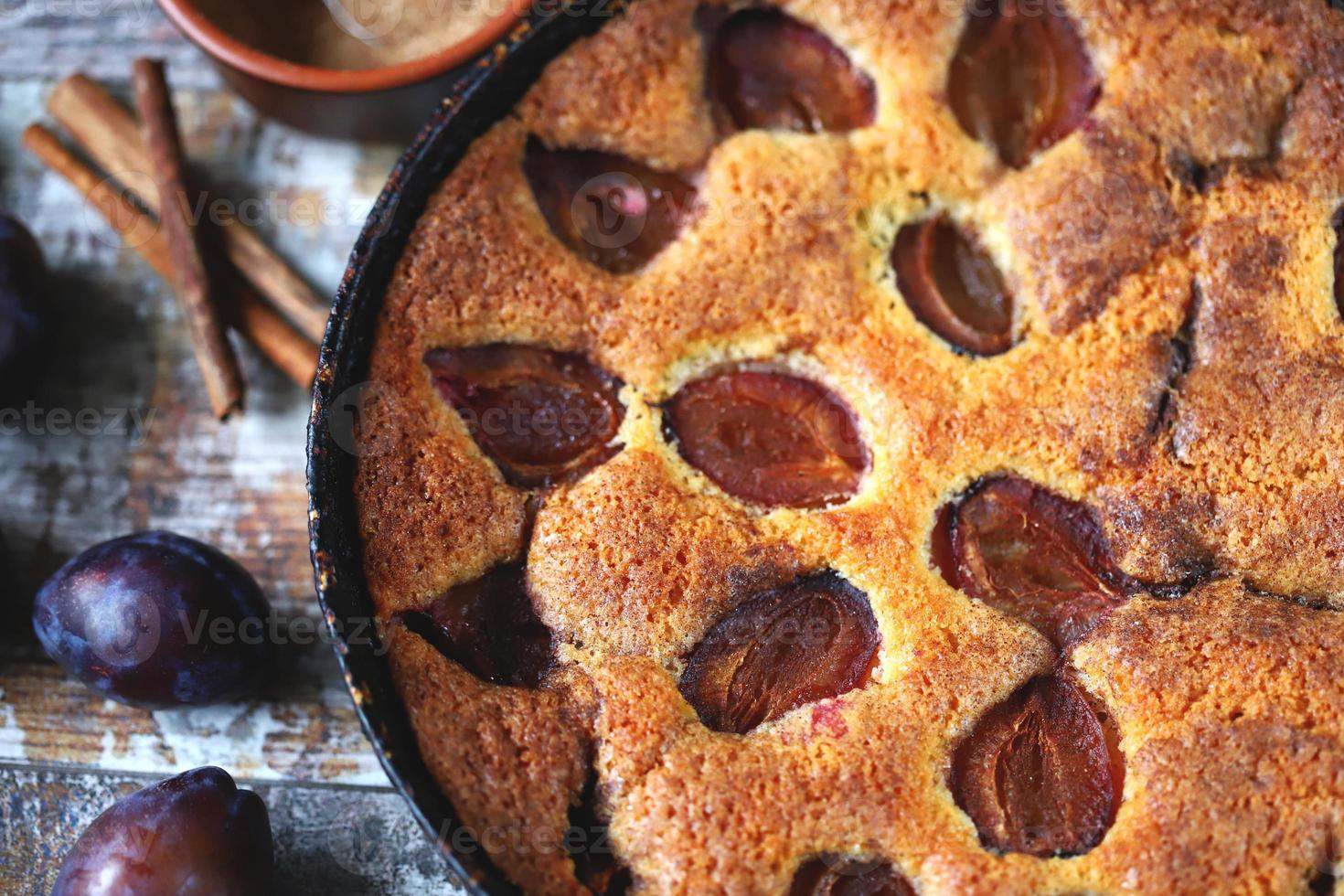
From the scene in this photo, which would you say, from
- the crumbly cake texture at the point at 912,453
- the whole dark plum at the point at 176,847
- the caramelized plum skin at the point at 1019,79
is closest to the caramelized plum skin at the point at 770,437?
the crumbly cake texture at the point at 912,453

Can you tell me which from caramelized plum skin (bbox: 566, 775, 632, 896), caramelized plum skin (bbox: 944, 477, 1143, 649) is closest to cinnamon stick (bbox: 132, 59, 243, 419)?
caramelized plum skin (bbox: 566, 775, 632, 896)

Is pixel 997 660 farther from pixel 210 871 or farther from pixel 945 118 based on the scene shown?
pixel 210 871

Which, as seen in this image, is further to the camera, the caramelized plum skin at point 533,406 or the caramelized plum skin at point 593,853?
the caramelized plum skin at point 533,406

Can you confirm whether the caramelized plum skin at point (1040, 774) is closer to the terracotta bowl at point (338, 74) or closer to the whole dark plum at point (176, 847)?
the whole dark plum at point (176, 847)

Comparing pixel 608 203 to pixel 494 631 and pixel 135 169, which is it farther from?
pixel 135 169

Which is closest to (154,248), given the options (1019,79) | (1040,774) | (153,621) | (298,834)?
(153,621)

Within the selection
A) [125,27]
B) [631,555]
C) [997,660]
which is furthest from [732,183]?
[125,27]

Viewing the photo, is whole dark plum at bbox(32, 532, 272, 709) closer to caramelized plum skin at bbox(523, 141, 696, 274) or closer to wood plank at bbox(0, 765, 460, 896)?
wood plank at bbox(0, 765, 460, 896)
